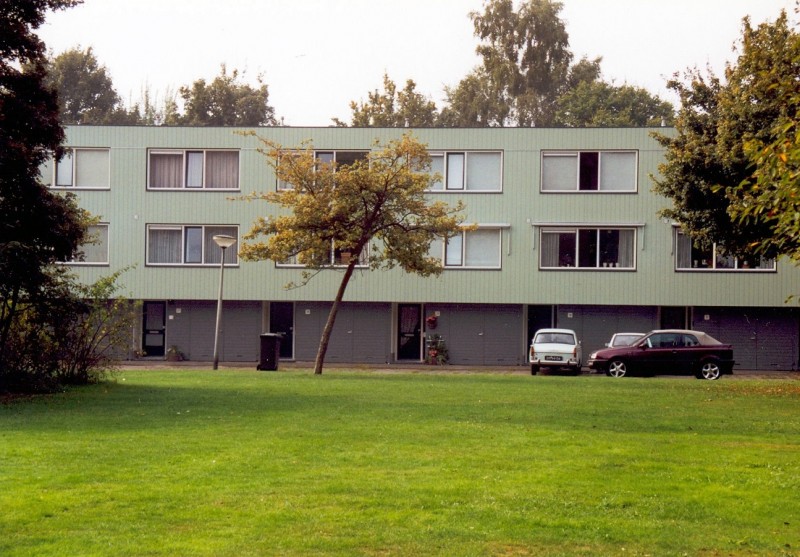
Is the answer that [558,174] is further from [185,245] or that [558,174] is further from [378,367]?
[185,245]

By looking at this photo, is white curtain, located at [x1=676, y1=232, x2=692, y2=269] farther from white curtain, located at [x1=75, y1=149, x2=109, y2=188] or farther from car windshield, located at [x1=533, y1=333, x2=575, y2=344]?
white curtain, located at [x1=75, y1=149, x2=109, y2=188]

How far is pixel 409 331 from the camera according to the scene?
4694 cm

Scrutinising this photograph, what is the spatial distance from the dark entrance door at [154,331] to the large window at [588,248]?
15.9 m

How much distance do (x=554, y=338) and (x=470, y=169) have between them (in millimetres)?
9845

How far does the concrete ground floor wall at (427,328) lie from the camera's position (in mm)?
44844

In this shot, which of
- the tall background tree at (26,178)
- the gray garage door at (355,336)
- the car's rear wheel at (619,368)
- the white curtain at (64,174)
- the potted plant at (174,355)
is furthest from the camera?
the white curtain at (64,174)

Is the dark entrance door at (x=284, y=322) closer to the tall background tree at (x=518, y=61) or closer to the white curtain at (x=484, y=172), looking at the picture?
the white curtain at (x=484, y=172)

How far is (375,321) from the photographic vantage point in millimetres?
46500

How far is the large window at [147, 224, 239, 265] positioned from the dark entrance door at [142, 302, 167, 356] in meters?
2.19

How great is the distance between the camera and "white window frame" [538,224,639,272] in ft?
147

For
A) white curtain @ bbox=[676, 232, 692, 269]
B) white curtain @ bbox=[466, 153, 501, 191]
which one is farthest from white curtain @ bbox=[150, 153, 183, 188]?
white curtain @ bbox=[676, 232, 692, 269]

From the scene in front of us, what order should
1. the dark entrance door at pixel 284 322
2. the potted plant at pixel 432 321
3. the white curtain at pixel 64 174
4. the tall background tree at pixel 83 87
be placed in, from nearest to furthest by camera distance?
1. the potted plant at pixel 432 321
2. the white curtain at pixel 64 174
3. the dark entrance door at pixel 284 322
4. the tall background tree at pixel 83 87

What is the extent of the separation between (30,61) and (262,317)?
25.6 m

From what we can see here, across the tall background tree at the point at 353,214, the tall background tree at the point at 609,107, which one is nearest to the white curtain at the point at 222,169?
the tall background tree at the point at 353,214
